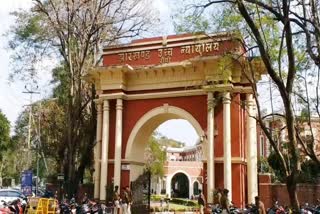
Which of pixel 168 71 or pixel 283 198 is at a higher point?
pixel 168 71

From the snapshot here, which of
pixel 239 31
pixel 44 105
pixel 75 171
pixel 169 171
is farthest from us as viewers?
pixel 169 171

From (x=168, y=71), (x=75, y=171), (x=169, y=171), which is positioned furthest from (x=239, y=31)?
(x=169, y=171)

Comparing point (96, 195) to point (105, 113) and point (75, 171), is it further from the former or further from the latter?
point (105, 113)

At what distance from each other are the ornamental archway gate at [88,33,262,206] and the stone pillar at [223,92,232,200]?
0.04m

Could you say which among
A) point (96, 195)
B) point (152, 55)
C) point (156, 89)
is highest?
point (152, 55)

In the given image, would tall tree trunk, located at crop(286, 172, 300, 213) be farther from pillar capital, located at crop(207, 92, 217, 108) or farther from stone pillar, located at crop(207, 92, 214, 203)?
pillar capital, located at crop(207, 92, 217, 108)

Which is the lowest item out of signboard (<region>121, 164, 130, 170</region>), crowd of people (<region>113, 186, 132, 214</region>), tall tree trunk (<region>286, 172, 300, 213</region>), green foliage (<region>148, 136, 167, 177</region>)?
crowd of people (<region>113, 186, 132, 214</region>)

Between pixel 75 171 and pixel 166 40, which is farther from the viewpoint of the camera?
pixel 75 171

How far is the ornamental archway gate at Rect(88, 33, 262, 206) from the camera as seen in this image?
755 inches

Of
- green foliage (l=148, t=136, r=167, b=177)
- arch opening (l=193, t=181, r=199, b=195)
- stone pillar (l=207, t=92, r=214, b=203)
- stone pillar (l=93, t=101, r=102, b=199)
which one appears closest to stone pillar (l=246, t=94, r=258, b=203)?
stone pillar (l=207, t=92, r=214, b=203)

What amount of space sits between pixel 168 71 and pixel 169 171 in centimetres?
4248

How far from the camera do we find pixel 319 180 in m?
24.3

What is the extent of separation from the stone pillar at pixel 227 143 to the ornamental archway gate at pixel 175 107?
4 cm

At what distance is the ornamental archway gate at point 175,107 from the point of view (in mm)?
19172
